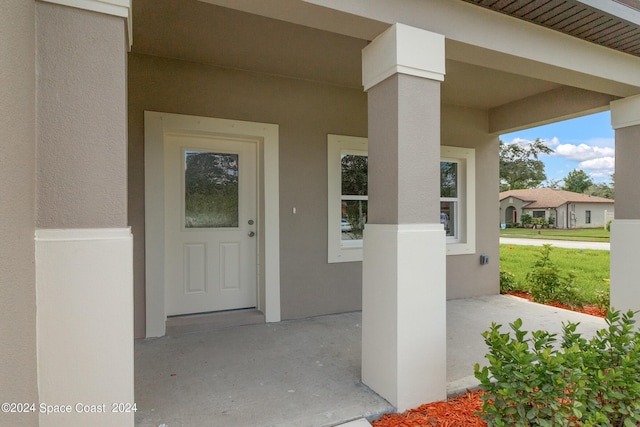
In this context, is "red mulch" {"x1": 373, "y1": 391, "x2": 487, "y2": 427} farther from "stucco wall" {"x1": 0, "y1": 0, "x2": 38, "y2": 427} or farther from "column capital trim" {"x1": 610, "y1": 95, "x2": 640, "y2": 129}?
"column capital trim" {"x1": 610, "y1": 95, "x2": 640, "y2": 129}

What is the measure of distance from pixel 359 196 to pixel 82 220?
3.42 m

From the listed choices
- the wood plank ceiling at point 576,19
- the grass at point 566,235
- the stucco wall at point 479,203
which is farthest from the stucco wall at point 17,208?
the grass at point 566,235

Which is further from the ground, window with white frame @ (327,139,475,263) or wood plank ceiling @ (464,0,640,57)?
wood plank ceiling @ (464,0,640,57)

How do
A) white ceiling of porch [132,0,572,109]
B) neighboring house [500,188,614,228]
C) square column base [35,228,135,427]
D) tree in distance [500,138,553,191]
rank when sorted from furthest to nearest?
neighboring house [500,188,614,228] → tree in distance [500,138,553,191] → white ceiling of porch [132,0,572,109] → square column base [35,228,135,427]

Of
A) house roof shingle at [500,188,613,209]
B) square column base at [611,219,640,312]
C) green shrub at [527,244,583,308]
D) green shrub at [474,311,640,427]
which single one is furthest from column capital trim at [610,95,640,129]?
house roof shingle at [500,188,613,209]

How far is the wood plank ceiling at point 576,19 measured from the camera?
2422mm

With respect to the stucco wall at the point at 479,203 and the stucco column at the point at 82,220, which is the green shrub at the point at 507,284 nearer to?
the stucco wall at the point at 479,203

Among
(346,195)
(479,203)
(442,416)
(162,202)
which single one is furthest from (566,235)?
(162,202)

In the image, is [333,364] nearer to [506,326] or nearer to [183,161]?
[506,326]

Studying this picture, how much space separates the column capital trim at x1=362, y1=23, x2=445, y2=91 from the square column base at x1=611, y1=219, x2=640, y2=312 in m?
2.87

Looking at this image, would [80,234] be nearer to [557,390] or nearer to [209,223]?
[557,390]

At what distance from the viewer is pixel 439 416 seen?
7.09 feet

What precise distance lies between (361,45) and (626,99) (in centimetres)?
Result: 281

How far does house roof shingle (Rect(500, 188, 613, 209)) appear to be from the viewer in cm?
2939
